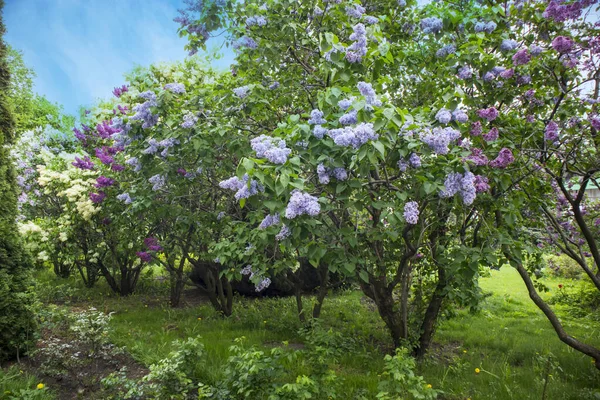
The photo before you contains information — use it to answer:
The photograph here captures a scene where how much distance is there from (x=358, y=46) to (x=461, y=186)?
1095 millimetres

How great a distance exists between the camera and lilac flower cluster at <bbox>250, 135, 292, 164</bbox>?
200 centimetres

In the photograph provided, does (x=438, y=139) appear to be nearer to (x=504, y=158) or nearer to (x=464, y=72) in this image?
(x=504, y=158)

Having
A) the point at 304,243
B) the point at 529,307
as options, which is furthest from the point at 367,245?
the point at 529,307

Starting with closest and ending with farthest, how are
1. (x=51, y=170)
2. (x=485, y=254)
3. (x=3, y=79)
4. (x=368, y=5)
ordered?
1. (x=485, y=254)
2. (x=368, y=5)
3. (x=3, y=79)
4. (x=51, y=170)

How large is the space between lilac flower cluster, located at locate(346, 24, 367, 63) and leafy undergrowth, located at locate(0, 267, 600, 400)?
195 centimetres

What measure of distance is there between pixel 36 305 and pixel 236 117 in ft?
8.24

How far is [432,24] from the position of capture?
9.77 ft

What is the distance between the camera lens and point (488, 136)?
2859mm

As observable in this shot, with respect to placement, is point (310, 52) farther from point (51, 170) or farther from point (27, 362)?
point (51, 170)

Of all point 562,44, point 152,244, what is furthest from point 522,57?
point 152,244

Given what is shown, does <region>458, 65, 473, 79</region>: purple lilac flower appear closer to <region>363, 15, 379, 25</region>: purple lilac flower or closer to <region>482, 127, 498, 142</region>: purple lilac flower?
<region>482, 127, 498, 142</region>: purple lilac flower

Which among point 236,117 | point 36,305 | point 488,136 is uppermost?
point 236,117

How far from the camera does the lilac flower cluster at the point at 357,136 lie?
188 cm

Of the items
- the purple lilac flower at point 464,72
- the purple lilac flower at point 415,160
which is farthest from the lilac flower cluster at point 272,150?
the purple lilac flower at point 464,72
